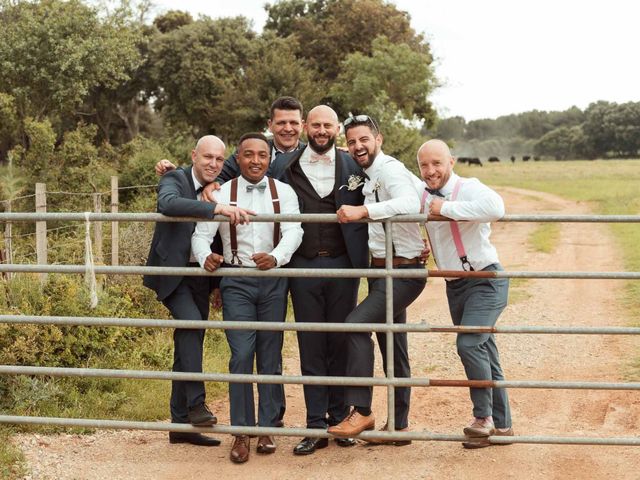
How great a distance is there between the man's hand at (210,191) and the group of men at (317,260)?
0.01 metres

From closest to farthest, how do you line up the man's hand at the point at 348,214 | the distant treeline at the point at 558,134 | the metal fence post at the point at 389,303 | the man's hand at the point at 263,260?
the man's hand at the point at 348,214, the metal fence post at the point at 389,303, the man's hand at the point at 263,260, the distant treeline at the point at 558,134

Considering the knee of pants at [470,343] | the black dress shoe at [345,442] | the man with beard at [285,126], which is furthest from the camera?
the man with beard at [285,126]

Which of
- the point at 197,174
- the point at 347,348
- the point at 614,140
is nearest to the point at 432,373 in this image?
the point at 347,348

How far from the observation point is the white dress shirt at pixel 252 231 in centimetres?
567

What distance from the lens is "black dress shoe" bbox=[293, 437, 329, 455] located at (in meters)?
5.85

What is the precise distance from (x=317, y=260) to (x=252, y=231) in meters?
0.46

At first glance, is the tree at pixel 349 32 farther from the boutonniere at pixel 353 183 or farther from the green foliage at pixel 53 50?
the boutonniere at pixel 353 183

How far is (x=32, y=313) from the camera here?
8.06 m

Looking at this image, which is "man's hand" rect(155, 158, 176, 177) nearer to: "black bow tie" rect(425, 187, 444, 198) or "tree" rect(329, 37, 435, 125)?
"black bow tie" rect(425, 187, 444, 198)

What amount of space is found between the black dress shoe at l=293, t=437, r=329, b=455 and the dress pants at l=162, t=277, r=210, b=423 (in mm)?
704

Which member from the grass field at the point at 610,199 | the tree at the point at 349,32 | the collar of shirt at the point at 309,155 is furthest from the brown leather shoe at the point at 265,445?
the tree at the point at 349,32

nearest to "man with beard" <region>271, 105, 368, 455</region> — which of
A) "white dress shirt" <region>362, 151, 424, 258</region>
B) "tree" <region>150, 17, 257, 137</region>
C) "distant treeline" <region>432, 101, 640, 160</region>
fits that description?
"white dress shirt" <region>362, 151, 424, 258</region>

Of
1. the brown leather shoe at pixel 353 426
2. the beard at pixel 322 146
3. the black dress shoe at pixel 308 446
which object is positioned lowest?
the black dress shoe at pixel 308 446

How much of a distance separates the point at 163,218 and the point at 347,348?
1485 millimetres
